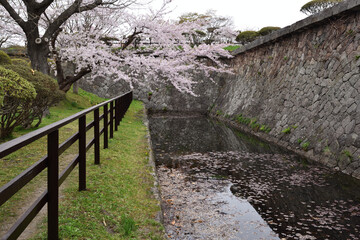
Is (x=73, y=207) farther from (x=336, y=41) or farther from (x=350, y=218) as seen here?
(x=336, y=41)

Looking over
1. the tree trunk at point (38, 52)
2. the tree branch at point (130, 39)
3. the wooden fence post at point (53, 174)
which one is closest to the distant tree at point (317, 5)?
the tree branch at point (130, 39)

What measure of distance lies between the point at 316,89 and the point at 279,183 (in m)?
4.62

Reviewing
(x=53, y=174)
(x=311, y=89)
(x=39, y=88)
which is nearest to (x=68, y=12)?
(x=39, y=88)

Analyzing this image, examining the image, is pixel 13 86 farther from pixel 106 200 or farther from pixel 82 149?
pixel 106 200

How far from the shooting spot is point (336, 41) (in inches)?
356

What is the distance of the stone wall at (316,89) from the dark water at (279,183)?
65 centimetres

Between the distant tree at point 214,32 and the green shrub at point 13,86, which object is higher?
the distant tree at point 214,32

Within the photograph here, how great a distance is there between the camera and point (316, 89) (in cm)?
942

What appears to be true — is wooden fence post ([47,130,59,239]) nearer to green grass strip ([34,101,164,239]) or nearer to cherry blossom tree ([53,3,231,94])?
green grass strip ([34,101,164,239])

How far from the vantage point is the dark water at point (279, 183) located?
4.21 metres

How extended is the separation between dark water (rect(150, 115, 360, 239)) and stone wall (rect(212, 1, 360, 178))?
2.13 feet

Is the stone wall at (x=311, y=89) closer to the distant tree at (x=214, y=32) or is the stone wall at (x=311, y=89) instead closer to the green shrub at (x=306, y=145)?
the green shrub at (x=306, y=145)

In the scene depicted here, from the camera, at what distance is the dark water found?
4.21 m

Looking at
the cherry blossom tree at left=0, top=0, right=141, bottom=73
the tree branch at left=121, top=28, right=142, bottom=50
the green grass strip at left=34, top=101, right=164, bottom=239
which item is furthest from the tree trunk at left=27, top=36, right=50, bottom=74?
the green grass strip at left=34, top=101, right=164, bottom=239
